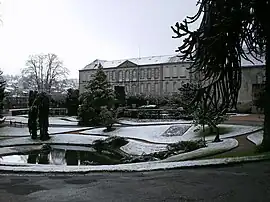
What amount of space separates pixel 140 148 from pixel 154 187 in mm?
15404

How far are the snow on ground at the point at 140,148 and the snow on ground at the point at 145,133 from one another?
1540 millimetres

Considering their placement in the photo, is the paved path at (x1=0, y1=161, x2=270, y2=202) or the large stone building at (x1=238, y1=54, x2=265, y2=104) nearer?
the paved path at (x1=0, y1=161, x2=270, y2=202)

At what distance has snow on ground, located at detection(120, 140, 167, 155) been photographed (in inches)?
877

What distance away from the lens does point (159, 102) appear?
52.3 m

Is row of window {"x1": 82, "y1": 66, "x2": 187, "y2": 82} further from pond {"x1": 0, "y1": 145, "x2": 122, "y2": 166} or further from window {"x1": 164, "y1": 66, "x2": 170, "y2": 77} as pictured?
pond {"x1": 0, "y1": 145, "x2": 122, "y2": 166}

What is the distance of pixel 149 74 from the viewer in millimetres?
73062

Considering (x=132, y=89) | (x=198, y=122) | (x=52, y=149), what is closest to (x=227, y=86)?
(x=198, y=122)

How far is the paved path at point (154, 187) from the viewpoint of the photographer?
7.05 m

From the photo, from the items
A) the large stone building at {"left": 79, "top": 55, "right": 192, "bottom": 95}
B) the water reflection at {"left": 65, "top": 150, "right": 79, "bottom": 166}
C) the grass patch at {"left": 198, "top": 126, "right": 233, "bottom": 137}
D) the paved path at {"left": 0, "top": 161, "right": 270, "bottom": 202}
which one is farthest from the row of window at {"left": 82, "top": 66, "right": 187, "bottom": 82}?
the paved path at {"left": 0, "top": 161, "right": 270, "bottom": 202}

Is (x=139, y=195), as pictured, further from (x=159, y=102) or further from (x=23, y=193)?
(x=159, y=102)

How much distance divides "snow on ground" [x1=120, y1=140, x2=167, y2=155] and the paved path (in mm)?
11844

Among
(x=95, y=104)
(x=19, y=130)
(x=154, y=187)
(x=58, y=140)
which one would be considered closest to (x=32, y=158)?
(x=58, y=140)

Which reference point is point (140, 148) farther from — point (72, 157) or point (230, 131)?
point (230, 131)

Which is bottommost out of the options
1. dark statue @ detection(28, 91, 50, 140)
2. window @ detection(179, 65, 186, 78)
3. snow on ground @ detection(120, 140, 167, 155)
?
snow on ground @ detection(120, 140, 167, 155)
